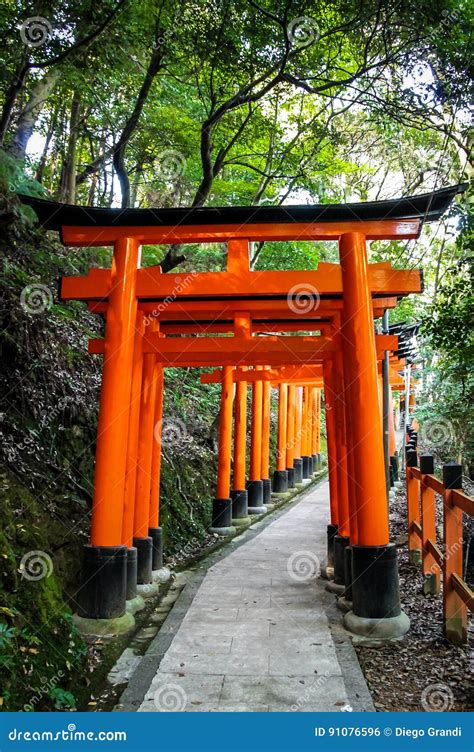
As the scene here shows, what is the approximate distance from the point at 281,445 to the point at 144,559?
8.87 meters

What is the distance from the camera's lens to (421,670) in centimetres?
425

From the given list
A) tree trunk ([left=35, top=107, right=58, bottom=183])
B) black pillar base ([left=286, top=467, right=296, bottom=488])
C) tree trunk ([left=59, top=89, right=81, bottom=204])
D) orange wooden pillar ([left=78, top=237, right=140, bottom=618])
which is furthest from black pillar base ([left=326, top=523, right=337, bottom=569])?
tree trunk ([left=35, top=107, right=58, bottom=183])

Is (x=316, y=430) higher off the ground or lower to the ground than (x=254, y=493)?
higher

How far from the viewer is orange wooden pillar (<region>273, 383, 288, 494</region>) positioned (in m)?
14.9

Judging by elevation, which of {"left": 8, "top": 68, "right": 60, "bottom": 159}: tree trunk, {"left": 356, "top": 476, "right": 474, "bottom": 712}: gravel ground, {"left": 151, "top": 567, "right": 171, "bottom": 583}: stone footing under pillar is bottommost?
{"left": 356, "top": 476, "right": 474, "bottom": 712}: gravel ground

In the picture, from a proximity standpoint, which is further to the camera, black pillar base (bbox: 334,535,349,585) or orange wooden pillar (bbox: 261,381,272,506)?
orange wooden pillar (bbox: 261,381,272,506)

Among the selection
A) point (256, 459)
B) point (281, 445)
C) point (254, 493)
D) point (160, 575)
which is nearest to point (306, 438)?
point (281, 445)

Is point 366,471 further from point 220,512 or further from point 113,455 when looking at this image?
point 220,512

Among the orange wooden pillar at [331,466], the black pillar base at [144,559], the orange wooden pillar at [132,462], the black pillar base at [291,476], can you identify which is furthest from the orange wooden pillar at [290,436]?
the orange wooden pillar at [132,462]

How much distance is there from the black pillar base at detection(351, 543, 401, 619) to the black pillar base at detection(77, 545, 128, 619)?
229cm

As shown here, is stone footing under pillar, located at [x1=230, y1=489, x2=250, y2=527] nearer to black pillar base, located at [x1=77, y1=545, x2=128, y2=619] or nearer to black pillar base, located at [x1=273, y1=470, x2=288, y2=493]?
black pillar base, located at [x1=273, y1=470, x2=288, y2=493]

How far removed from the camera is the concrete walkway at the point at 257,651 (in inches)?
145

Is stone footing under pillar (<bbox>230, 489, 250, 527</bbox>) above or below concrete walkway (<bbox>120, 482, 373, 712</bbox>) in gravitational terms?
above

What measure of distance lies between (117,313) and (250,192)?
793cm
